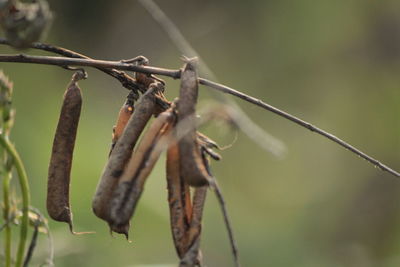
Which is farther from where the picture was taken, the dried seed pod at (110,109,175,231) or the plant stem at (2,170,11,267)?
the plant stem at (2,170,11,267)

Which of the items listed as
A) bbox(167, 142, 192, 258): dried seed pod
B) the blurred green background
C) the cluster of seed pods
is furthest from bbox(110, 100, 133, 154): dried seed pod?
the blurred green background

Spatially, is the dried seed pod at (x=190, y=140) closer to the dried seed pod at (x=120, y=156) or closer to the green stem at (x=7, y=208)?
the dried seed pod at (x=120, y=156)

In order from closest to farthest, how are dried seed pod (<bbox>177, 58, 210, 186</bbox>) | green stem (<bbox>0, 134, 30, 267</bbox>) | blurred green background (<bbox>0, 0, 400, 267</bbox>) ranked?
dried seed pod (<bbox>177, 58, 210, 186</bbox>), green stem (<bbox>0, 134, 30, 267</bbox>), blurred green background (<bbox>0, 0, 400, 267</bbox>)

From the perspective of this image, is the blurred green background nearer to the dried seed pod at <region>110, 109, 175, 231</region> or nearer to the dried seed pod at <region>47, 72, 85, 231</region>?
the dried seed pod at <region>47, 72, 85, 231</region>

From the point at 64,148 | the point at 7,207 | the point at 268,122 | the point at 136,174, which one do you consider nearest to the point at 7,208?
the point at 7,207

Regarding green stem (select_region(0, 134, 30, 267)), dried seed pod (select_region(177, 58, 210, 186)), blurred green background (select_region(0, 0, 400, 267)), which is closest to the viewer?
dried seed pod (select_region(177, 58, 210, 186))

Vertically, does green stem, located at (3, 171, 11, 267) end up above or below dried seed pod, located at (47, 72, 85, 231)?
below

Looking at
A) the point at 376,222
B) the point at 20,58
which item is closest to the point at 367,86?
the point at 376,222

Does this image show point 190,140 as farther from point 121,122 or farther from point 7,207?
point 7,207
